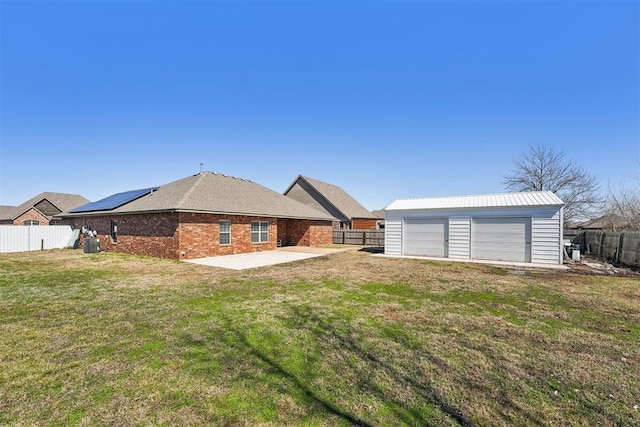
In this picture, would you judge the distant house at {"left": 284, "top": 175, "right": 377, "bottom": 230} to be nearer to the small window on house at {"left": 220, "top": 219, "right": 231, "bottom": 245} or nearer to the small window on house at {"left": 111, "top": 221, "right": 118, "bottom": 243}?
the small window on house at {"left": 220, "top": 219, "right": 231, "bottom": 245}

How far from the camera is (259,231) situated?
682 inches

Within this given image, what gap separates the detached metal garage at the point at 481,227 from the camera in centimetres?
1259

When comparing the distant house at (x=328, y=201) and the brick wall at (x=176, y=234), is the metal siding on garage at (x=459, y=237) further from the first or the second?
the distant house at (x=328, y=201)

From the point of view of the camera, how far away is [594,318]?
5461mm

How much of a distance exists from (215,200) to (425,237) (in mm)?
11819

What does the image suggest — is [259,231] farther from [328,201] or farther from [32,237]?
[32,237]

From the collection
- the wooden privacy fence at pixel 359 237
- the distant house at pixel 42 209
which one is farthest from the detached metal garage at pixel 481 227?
the distant house at pixel 42 209

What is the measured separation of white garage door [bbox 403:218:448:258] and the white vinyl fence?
74.6ft

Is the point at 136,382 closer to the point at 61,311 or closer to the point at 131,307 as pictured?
the point at 131,307

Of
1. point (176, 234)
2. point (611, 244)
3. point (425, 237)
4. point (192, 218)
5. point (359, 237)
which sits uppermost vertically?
point (192, 218)

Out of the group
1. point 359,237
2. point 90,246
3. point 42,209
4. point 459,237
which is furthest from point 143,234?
point 42,209

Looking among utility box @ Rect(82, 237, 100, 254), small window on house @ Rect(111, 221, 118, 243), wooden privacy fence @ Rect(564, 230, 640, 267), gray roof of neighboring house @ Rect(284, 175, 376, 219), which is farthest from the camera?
gray roof of neighboring house @ Rect(284, 175, 376, 219)

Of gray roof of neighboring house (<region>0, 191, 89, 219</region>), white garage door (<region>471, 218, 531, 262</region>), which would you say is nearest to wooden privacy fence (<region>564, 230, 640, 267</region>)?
white garage door (<region>471, 218, 531, 262</region>)

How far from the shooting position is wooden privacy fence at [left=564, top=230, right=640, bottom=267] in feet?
39.1
